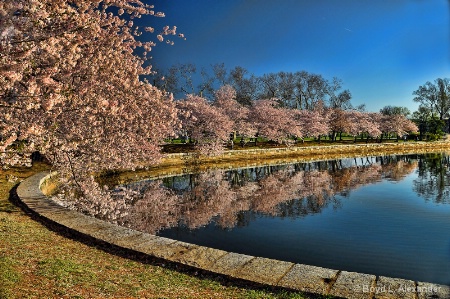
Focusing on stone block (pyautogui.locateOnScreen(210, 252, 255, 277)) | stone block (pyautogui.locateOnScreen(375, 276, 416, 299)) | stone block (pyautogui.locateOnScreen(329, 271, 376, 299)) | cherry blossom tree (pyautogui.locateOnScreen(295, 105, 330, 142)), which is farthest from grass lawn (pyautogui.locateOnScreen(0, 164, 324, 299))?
cherry blossom tree (pyautogui.locateOnScreen(295, 105, 330, 142))

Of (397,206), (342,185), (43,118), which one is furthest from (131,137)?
(342,185)

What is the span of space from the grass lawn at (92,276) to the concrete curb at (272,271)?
20cm

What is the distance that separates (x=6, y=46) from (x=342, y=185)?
22.9 meters

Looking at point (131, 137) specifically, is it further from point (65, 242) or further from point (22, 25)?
point (22, 25)

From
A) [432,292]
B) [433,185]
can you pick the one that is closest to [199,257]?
[432,292]

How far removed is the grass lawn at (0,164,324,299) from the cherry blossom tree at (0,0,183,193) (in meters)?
2.06

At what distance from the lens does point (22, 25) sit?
19.2 feet

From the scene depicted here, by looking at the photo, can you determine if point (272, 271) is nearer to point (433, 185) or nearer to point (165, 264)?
point (165, 264)

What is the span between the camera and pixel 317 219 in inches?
607

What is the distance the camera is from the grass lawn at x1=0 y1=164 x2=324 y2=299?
5379 millimetres

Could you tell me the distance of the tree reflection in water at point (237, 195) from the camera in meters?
15.7

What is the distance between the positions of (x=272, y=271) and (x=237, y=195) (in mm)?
15060

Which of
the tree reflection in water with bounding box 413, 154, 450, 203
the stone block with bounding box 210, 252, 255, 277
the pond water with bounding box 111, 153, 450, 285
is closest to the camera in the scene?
the stone block with bounding box 210, 252, 255, 277

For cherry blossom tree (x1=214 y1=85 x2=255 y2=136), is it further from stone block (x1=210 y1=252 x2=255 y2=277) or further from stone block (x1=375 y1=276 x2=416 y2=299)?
stone block (x1=375 y1=276 x2=416 y2=299)
